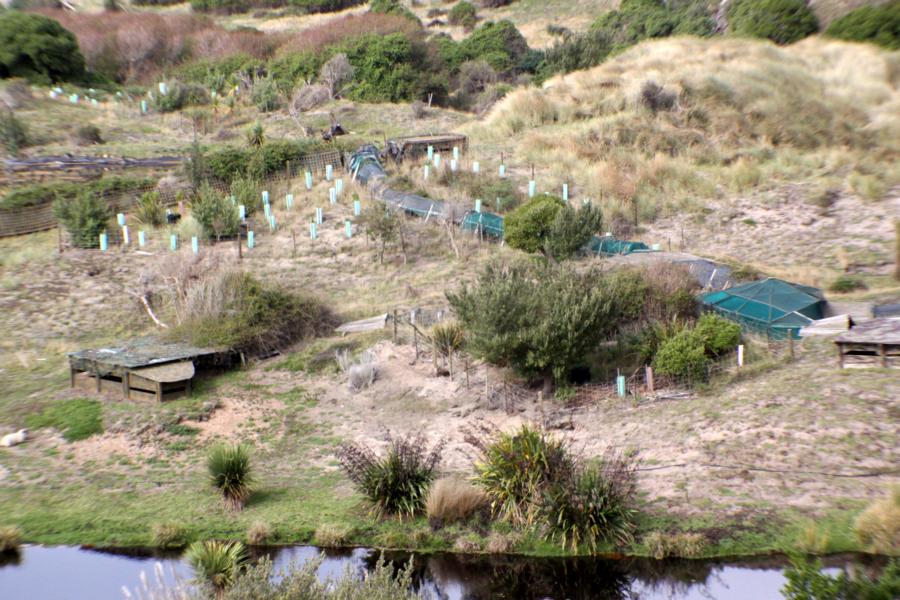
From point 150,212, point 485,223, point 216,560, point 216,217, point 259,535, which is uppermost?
point 150,212

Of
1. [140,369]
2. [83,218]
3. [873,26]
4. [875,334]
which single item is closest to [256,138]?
[83,218]

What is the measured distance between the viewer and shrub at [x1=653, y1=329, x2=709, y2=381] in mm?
17531

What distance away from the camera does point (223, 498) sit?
587 inches

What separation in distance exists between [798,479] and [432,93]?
3986 cm

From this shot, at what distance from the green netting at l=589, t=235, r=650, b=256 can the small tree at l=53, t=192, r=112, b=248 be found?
50.5 feet

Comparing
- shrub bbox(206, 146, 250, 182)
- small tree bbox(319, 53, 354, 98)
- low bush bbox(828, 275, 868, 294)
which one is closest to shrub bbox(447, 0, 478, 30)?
small tree bbox(319, 53, 354, 98)

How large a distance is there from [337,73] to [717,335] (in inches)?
1449

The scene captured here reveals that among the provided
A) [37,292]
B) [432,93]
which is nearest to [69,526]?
[37,292]

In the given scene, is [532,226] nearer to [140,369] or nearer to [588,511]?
[140,369]

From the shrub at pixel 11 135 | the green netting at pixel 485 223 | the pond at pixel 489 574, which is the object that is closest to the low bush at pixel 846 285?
the green netting at pixel 485 223

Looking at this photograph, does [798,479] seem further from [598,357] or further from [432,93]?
[432,93]

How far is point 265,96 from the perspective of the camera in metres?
47.6

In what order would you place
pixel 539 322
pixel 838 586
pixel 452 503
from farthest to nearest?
pixel 539 322 < pixel 452 503 < pixel 838 586

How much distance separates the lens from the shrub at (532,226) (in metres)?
25.2
